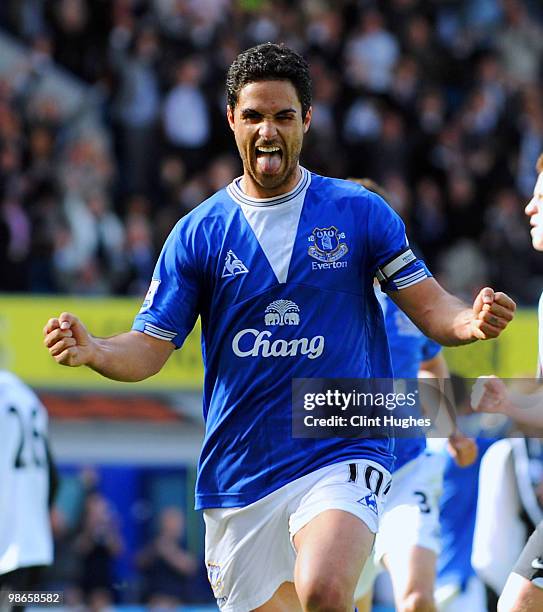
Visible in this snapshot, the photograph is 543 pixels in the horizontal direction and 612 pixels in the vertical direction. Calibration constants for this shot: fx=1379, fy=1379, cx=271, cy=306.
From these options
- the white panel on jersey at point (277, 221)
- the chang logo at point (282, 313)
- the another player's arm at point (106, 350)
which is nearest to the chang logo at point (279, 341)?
the chang logo at point (282, 313)

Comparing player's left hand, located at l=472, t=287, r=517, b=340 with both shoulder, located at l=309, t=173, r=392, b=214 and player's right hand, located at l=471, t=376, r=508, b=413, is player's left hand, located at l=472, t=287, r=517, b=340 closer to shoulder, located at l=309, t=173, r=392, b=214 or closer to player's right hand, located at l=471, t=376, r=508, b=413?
player's right hand, located at l=471, t=376, r=508, b=413

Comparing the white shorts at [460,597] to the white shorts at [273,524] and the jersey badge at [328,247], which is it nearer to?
the white shorts at [273,524]

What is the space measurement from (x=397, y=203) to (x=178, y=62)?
10.7 ft

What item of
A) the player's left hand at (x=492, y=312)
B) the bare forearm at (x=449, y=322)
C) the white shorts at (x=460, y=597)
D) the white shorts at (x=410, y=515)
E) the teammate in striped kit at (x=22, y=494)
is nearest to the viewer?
the player's left hand at (x=492, y=312)

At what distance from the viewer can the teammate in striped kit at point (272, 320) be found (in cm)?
588

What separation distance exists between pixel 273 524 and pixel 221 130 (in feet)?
38.3

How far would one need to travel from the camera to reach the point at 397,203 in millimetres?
17047

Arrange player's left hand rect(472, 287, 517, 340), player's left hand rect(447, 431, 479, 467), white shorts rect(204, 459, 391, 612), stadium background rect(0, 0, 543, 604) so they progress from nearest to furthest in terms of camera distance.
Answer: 1. player's left hand rect(472, 287, 517, 340)
2. white shorts rect(204, 459, 391, 612)
3. player's left hand rect(447, 431, 479, 467)
4. stadium background rect(0, 0, 543, 604)

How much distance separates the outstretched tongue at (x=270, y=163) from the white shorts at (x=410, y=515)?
8.69 feet

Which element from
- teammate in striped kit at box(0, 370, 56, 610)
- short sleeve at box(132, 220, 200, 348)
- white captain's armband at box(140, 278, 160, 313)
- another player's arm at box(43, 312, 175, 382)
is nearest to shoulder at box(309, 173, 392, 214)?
short sleeve at box(132, 220, 200, 348)

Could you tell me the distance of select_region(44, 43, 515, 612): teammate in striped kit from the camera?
5.88 m

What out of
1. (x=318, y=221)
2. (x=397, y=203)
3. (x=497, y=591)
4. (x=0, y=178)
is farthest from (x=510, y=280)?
Answer: (x=318, y=221)

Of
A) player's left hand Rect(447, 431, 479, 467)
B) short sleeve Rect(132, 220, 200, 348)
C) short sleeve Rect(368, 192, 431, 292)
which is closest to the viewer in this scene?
short sleeve Rect(368, 192, 431, 292)

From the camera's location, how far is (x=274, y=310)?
594 centimetres
